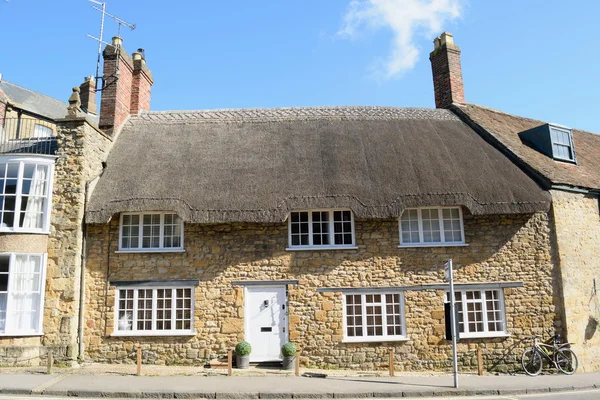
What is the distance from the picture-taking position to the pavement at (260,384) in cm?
938

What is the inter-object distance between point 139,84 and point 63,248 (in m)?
7.66

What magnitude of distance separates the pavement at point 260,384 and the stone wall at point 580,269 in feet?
4.73

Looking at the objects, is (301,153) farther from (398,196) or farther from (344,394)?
(344,394)

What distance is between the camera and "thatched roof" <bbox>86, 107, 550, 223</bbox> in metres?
12.8

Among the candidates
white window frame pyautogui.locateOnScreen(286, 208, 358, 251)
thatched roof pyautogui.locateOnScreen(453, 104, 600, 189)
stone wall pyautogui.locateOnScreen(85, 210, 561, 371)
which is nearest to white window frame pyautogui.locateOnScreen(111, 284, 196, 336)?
stone wall pyautogui.locateOnScreen(85, 210, 561, 371)

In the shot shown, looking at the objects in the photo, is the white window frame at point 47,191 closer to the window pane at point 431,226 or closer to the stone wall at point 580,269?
the window pane at point 431,226

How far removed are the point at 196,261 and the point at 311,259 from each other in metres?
3.28

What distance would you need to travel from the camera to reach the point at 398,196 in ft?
42.6

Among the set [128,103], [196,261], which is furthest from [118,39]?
[196,261]

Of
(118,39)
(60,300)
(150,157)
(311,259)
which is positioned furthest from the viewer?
(118,39)

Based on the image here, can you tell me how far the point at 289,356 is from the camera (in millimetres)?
12148

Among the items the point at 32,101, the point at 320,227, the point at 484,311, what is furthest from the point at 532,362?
the point at 32,101

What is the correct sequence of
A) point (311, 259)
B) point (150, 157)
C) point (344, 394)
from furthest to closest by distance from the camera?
point (150, 157) → point (311, 259) → point (344, 394)

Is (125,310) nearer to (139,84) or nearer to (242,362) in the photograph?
(242,362)
